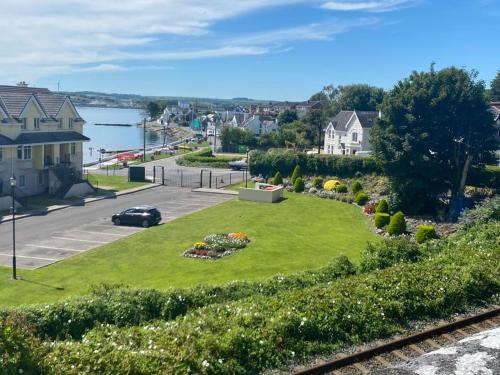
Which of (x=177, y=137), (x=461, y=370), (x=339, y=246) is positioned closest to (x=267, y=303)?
(x=461, y=370)

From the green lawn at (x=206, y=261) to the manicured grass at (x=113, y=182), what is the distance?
14641mm

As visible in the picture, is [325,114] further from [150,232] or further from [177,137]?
[150,232]

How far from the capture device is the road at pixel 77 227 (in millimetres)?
31645

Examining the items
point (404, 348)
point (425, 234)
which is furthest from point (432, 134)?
point (404, 348)

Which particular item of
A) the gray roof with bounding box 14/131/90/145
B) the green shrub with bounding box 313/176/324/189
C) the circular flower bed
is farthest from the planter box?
the gray roof with bounding box 14/131/90/145

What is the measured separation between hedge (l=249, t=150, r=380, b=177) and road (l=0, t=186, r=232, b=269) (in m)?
10.5

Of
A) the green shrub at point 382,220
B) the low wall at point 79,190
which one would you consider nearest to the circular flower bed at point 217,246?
the green shrub at point 382,220

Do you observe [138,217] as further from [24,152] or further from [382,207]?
[382,207]

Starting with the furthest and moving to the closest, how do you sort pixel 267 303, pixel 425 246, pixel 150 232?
1. pixel 150 232
2. pixel 425 246
3. pixel 267 303

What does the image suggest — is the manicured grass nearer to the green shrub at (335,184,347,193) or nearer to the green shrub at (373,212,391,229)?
the green shrub at (335,184,347,193)

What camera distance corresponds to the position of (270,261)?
98.8 feet

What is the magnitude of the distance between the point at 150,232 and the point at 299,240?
31.8 ft

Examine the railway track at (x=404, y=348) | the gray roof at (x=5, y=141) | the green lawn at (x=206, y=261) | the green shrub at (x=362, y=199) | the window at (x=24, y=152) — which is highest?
the gray roof at (x=5, y=141)

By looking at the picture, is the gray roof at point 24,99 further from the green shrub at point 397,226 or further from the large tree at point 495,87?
the large tree at point 495,87
